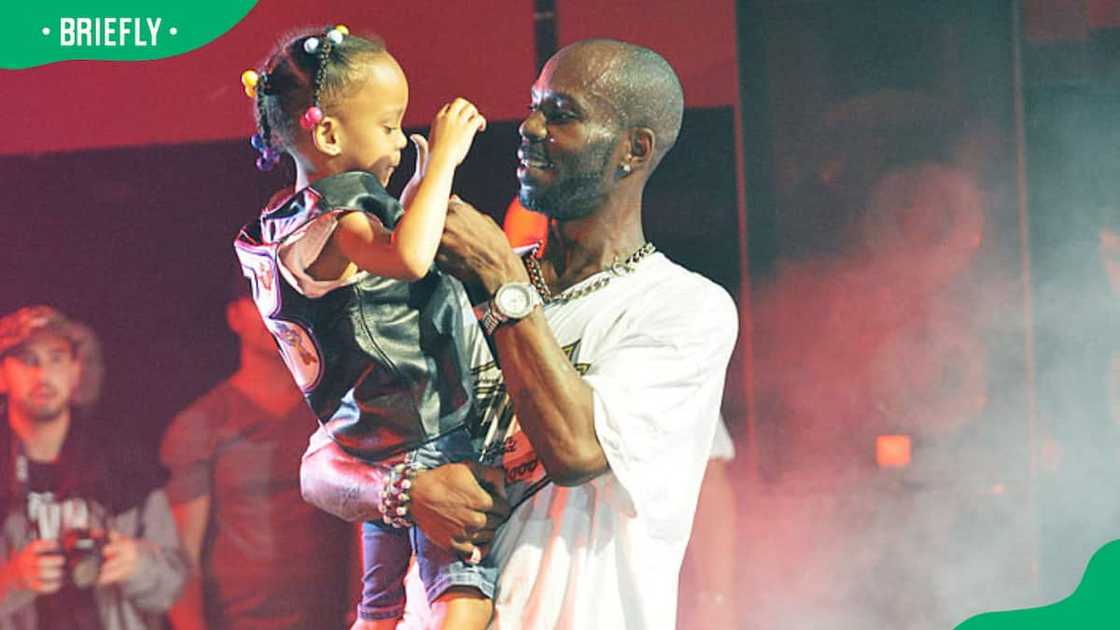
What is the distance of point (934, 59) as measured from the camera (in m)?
4.23

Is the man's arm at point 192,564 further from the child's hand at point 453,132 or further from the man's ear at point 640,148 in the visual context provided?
the child's hand at point 453,132

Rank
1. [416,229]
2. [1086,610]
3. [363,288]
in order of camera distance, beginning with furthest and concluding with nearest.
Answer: [1086,610] < [363,288] < [416,229]

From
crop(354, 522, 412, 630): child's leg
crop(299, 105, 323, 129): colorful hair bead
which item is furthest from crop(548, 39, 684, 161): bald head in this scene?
crop(354, 522, 412, 630): child's leg

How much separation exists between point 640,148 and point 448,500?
0.58 m

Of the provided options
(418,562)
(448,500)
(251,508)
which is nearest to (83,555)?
(251,508)

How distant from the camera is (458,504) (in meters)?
1.84

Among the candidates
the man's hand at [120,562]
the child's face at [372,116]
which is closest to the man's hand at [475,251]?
the child's face at [372,116]

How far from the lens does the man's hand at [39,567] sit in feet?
14.5

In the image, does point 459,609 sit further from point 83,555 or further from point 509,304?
point 83,555

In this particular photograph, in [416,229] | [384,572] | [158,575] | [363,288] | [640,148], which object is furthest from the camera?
[158,575]

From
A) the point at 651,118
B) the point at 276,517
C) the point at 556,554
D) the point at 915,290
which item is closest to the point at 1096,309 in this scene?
the point at 915,290

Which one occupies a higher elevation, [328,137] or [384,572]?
[328,137]

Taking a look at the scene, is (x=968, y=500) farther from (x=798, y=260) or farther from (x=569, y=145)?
(x=569, y=145)

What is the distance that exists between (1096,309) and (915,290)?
1.64ft
